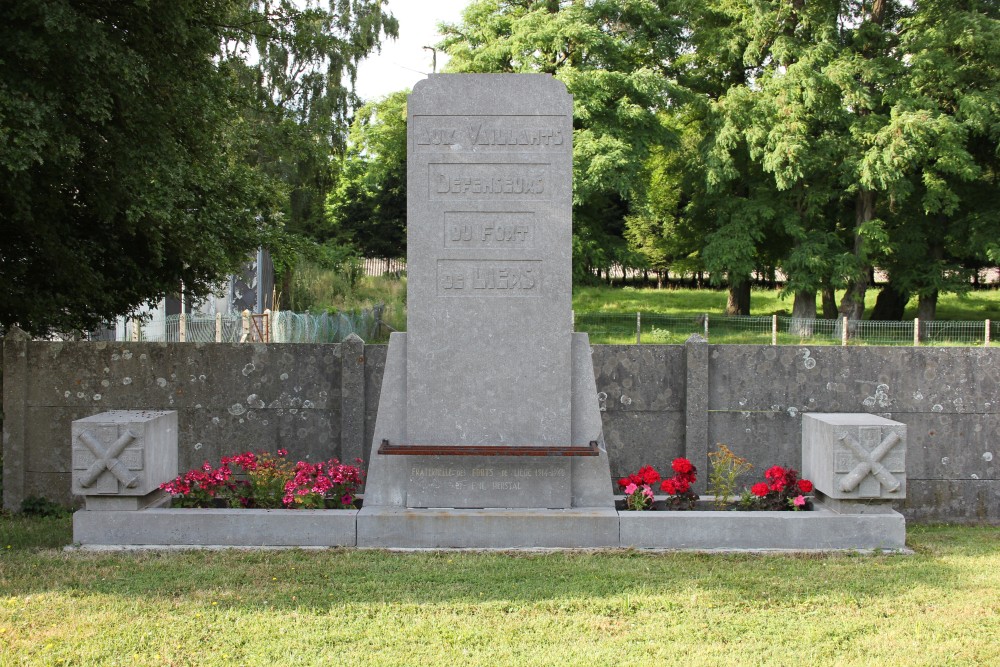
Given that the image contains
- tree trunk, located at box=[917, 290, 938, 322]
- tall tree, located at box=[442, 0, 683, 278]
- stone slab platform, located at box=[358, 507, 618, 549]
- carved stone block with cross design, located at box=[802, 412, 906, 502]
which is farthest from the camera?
tree trunk, located at box=[917, 290, 938, 322]

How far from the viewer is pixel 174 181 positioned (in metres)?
8.34

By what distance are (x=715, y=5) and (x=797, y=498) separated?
3036cm

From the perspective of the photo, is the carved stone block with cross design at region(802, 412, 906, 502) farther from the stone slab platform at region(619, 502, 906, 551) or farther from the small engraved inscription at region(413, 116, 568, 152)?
the small engraved inscription at region(413, 116, 568, 152)

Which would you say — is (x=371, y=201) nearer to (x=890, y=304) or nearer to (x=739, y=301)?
(x=739, y=301)

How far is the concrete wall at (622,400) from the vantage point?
850 cm

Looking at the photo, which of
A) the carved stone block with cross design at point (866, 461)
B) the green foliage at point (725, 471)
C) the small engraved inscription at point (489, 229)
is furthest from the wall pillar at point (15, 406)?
the carved stone block with cross design at point (866, 461)

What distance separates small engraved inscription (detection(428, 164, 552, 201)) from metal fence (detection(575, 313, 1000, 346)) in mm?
21268

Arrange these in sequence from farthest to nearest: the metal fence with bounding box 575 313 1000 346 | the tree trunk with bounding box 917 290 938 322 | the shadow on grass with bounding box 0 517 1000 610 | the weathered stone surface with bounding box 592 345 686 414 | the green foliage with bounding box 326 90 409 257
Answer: the green foliage with bounding box 326 90 409 257 → the tree trunk with bounding box 917 290 938 322 → the metal fence with bounding box 575 313 1000 346 → the weathered stone surface with bounding box 592 345 686 414 → the shadow on grass with bounding box 0 517 1000 610

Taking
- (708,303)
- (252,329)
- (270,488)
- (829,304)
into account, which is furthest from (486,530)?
(708,303)

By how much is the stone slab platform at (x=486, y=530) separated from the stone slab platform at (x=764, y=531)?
0.84ft

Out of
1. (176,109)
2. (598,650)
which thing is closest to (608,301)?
(176,109)

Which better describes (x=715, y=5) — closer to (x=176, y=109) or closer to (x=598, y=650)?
(x=176, y=109)

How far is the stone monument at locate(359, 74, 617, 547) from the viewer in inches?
280

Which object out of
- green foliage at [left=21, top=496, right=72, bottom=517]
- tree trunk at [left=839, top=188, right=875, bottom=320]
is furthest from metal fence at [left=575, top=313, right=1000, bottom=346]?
green foliage at [left=21, top=496, right=72, bottom=517]
